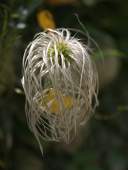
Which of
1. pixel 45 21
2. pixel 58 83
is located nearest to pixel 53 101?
pixel 58 83

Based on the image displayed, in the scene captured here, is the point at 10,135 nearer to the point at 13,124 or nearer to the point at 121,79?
the point at 13,124

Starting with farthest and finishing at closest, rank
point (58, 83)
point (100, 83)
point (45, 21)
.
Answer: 1. point (100, 83)
2. point (45, 21)
3. point (58, 83)

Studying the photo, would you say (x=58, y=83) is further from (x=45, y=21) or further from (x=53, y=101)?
(x=45, y=21)

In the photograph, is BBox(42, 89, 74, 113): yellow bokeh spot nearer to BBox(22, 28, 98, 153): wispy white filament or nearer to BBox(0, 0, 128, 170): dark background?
BBox(22, 28, 98, 153): wispy white filament

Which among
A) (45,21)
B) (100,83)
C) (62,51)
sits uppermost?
(62,51)

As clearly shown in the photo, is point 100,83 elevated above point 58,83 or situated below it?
below

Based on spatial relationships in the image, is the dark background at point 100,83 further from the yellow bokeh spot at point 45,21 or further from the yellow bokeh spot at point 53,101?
the yellow bokeh spot at point 53,101

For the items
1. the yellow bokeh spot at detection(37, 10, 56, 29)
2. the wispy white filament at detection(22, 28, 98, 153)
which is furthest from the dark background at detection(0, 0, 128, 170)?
the wispy white filament at detection(22, 28, 98, 153)
